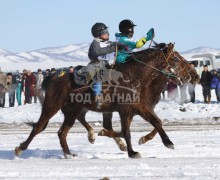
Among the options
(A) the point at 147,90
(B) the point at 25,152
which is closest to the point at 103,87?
(A) the point at 147,90

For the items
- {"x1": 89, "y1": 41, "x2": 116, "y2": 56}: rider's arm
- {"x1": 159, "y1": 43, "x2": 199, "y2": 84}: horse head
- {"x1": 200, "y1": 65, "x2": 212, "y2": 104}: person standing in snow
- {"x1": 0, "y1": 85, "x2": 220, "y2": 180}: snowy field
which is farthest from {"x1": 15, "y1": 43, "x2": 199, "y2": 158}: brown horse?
{"x1": 200, "y1": 65, "x2": 212, "y2": 104}: person standing in snow

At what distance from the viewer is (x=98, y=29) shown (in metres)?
11.8

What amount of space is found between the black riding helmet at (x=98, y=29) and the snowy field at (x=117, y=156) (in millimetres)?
2453

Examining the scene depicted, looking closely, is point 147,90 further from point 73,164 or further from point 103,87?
point 73,164

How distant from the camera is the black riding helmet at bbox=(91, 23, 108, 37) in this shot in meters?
11.8

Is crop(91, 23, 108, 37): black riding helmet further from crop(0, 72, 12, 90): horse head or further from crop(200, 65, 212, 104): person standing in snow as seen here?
crop(200, 65, 212, 104): person standing in snow

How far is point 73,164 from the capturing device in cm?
928

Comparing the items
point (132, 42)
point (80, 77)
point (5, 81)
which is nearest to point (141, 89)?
point (132, 42)

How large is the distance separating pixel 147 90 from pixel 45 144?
160 inches

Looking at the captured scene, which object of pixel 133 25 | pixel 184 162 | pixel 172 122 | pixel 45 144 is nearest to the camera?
pixel 184 162

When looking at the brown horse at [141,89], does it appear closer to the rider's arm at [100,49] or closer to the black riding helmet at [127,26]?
the rider's arm at [100,49]

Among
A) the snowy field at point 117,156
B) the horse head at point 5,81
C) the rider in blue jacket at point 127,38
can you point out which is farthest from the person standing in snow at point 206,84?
the rider in blue jacket at point 127,38

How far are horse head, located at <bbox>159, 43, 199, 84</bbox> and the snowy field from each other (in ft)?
4.83

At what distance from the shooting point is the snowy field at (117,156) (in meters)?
8.20
